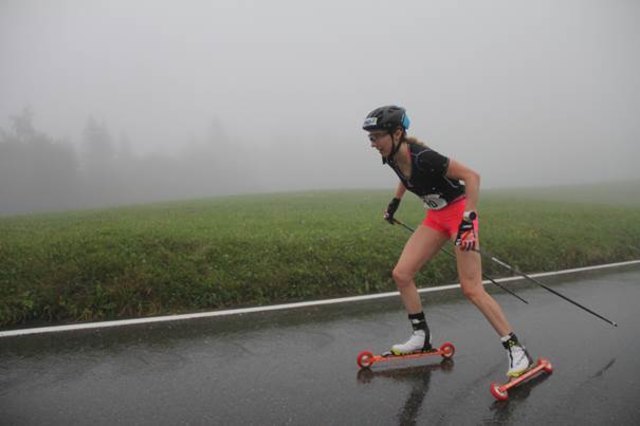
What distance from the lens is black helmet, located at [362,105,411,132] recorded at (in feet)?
15.5

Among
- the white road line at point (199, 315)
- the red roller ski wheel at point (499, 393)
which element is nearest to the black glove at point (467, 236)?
the red roller ski wheel at point (499, 393)

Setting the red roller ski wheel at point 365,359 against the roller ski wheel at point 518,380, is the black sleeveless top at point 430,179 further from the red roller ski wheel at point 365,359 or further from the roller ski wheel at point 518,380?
the roller ski wheel at point 518,380

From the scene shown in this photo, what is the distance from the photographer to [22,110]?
9488 centimetres

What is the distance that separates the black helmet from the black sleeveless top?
272 mm

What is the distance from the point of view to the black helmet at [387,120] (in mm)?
4715

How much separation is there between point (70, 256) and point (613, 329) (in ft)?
27.4

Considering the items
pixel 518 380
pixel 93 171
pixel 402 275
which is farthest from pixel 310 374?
pixel 93 171

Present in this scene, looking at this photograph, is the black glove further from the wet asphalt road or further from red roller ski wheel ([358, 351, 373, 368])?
red roller ski wheel ([358, 351, 373, 368])

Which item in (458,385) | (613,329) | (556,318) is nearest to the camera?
(458,385)

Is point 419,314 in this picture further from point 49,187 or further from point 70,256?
point 49,187

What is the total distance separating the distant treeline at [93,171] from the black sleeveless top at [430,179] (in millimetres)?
80318

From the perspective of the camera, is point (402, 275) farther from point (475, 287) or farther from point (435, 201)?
point (435, 201)

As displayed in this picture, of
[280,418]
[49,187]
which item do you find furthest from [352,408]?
[49,187]

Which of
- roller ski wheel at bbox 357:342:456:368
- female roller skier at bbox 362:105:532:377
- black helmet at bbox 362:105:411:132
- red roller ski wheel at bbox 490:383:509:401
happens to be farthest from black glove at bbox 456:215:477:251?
roller ski wheel at bbox 357:342:456:368
